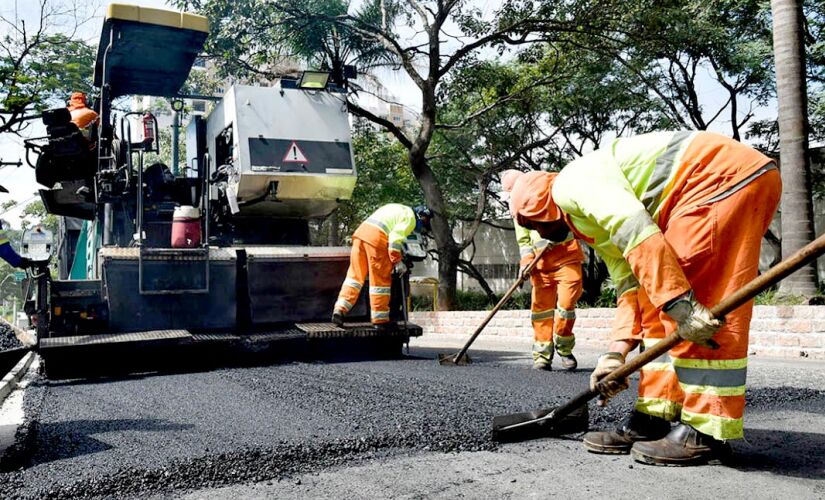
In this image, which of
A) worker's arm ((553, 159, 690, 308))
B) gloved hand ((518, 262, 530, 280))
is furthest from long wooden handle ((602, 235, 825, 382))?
gloved hand ((518, 262, 530, 280))

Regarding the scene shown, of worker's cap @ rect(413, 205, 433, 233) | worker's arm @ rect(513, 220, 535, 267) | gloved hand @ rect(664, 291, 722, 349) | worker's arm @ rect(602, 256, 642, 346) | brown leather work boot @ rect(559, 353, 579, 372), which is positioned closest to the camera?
gloved hand @ rect(664, 291, 722, 349)

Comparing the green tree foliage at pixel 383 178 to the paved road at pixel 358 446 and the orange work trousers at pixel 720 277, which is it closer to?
the paved road at pixel 358 446

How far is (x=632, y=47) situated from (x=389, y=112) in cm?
665

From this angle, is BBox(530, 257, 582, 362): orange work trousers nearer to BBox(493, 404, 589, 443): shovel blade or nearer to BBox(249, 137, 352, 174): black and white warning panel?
BBox(249, 137, 352, 174): black and white warning panel

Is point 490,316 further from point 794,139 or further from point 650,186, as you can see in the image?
point 794,139

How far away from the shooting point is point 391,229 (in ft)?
19.9

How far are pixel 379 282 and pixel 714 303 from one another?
12.7 ft

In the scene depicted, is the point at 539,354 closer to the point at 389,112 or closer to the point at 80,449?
the point at 80,449

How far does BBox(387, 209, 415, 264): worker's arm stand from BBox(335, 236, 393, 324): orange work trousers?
11 centimetres

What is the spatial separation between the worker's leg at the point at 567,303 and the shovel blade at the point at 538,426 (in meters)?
2.33

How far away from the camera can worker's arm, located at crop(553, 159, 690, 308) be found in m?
2.25

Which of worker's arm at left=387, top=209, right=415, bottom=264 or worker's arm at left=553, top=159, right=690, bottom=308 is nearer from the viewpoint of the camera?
worker's arm at left=553, top=159, right=690, bottom=308

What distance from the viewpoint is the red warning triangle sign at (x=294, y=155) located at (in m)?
6.07

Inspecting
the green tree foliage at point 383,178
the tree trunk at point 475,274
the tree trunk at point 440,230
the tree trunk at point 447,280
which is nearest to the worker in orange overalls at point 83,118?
the tree trunk at point 440,230
